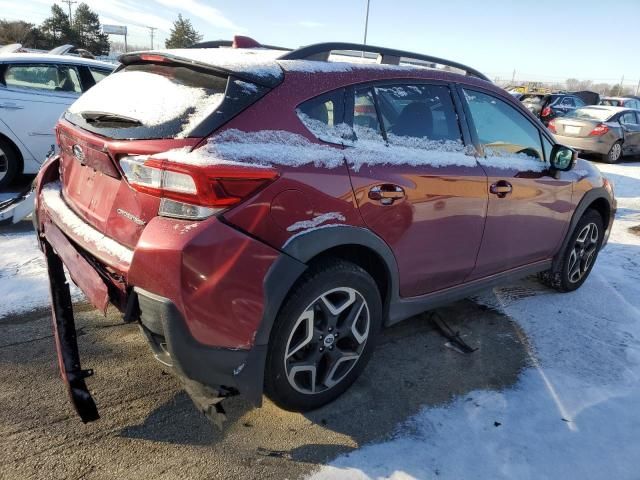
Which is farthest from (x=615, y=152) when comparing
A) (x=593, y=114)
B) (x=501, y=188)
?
(x=501, y=188)

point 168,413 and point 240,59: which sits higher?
point 240,59

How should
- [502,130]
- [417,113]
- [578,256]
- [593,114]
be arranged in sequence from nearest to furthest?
[417,113]
[502,130]
[578,256]
[593,114]

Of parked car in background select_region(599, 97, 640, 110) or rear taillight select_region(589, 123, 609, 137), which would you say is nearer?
rear taillight select_region(589, 123, 609, 137)

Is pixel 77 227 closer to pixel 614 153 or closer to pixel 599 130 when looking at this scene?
pixel 599 130

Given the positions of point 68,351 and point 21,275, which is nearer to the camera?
point 68,351

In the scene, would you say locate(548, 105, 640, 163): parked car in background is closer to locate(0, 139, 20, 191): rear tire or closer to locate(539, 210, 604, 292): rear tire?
locate(539, 210, 604, 292): rear tire

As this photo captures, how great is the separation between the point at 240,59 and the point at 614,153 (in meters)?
13.2

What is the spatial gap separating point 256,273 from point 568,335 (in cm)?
274

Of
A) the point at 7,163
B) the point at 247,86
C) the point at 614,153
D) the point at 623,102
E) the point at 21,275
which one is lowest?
the point at 21,275

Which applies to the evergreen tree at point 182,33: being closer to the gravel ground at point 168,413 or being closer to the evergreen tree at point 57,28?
the evergreen tree at point 57,28

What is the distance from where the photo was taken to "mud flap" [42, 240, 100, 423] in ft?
7.65

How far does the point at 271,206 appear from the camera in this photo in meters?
2.13

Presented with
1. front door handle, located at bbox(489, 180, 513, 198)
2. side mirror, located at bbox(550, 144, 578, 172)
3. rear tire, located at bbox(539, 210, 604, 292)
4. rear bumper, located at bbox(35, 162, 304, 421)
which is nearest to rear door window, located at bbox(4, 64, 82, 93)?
rear bumper, located at bbox(35, 162, 304, 421)

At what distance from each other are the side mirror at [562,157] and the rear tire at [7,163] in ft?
19.3
